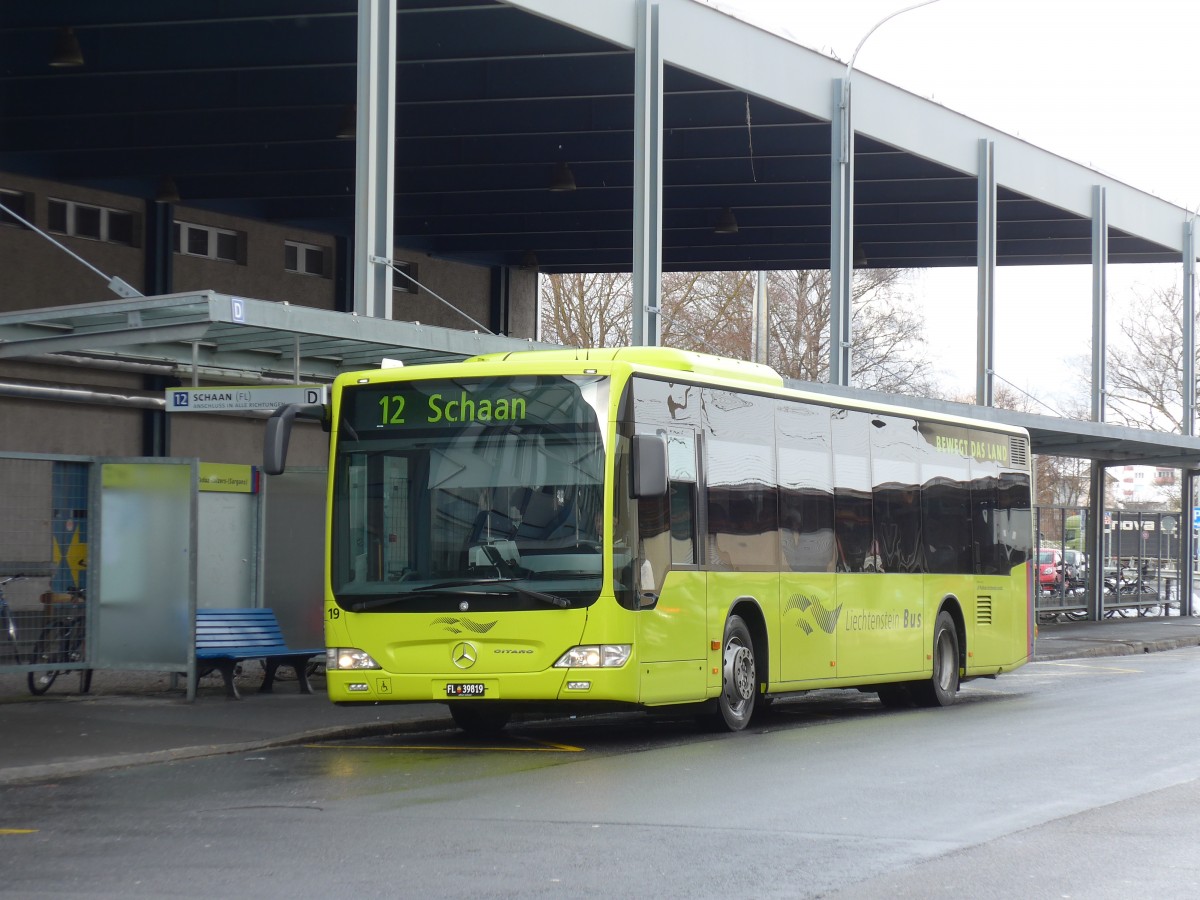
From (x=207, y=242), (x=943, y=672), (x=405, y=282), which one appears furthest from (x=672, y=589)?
(x=405, y=282)

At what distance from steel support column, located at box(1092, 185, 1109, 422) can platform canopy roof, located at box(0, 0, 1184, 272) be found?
36 centimetres

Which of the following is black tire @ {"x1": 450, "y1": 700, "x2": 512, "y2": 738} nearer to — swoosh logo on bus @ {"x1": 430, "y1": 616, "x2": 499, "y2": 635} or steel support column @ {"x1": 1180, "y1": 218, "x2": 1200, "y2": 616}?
swoosh logo on bus @ {"x1": 430, "y1": 616, "x2": 499, "y2": 635}

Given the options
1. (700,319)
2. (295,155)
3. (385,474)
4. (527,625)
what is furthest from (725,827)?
(700,319)

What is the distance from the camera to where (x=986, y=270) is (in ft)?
95.9

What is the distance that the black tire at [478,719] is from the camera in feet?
48.2

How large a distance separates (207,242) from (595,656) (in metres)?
20.1

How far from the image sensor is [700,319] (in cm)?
5728

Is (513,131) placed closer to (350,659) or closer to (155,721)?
(155,721)

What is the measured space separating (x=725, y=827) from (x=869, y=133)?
18.2 metres

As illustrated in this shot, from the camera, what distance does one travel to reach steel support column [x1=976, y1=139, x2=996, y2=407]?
94.4 feet

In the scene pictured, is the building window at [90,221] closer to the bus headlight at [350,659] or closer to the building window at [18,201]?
the building window at [18,201]

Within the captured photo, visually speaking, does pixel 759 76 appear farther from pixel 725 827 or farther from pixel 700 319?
pixel 700 319

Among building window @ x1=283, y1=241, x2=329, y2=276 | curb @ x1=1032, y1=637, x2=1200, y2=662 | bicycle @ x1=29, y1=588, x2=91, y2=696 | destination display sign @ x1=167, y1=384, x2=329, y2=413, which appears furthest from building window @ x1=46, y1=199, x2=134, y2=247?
curb @ x1=1032, y1=637, x2=1200, y2=662

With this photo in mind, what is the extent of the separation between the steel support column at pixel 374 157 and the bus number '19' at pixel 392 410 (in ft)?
11.7
